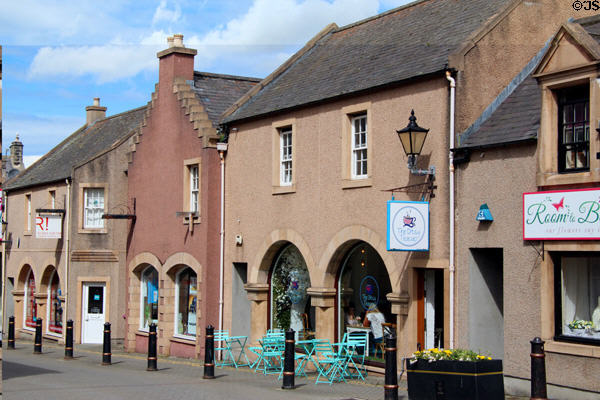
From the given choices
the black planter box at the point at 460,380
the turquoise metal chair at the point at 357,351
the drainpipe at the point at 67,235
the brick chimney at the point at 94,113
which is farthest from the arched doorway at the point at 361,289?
the brick chimney at the point at 94,113

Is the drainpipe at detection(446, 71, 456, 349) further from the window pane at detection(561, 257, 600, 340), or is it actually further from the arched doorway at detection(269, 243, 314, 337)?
the arched doorway at detection(269, 243, 314, 337)

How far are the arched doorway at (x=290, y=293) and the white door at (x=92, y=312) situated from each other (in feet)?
32.9

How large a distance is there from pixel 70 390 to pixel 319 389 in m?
4.49

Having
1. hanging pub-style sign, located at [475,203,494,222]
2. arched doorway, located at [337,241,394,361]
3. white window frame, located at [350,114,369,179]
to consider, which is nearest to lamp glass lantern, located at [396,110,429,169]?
hanging pub-style sign, located at [475,203,494,222]

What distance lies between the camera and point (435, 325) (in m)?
15.5

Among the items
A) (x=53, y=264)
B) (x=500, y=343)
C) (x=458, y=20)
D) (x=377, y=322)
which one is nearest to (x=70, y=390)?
Answer: (x=377, y=322)

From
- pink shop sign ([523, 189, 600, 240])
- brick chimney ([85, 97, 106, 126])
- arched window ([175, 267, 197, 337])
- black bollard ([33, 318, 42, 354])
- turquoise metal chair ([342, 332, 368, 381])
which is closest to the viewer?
pink shop sign ([523, 189, 600, 240])

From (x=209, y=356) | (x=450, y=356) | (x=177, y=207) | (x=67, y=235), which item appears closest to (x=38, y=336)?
(x=67, y=235)

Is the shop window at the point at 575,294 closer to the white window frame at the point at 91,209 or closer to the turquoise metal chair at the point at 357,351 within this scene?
the turquoise metal chair at the point at 357,351

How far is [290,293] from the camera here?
66.2ft

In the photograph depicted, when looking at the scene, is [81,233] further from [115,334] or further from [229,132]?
[229,132]

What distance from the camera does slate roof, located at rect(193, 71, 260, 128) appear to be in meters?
23.3

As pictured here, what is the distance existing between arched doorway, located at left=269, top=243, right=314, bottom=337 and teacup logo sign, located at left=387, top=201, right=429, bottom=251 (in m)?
5.12

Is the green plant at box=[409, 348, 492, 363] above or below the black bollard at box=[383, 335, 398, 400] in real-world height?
above
